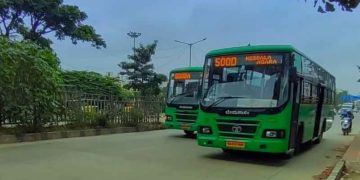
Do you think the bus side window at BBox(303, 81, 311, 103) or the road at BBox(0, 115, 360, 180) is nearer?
the road at BBox(0, 115, 360, 180)

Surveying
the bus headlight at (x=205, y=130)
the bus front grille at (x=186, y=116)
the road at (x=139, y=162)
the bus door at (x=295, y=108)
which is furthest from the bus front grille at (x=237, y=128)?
the bus front grille at (x=186, y=116)

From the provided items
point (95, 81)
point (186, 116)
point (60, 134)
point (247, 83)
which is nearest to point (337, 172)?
point (247, 83)

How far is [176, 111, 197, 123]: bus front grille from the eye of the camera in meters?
18.5

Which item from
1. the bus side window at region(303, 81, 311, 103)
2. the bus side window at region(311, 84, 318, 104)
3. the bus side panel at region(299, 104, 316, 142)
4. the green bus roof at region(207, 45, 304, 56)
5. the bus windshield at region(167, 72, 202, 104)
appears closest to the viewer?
the green bus roof at region(207, 45, 304, 56)

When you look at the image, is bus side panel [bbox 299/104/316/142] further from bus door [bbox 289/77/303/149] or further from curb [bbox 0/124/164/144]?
curb [bbox 0/124/164/144]

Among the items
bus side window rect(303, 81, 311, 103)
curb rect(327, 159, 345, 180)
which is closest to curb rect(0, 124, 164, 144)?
bus side window rect(303, 81, 311, 103)

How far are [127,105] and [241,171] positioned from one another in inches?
490

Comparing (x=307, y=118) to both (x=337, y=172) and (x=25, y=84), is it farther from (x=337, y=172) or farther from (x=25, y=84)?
(x=25, y=84)

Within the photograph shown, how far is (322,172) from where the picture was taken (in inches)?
436

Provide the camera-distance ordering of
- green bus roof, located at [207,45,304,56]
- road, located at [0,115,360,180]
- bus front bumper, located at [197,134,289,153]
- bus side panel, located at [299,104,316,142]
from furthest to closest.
Result: bus side panel, located at [299,104,316,142] → green bus roof, located at [207,45,304,56] → bus front bumper, located at [197,134,289,153] → road, located at [0,115,360,180]

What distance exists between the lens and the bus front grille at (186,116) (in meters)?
18.5

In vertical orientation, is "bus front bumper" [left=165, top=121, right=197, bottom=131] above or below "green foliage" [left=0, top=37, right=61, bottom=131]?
below

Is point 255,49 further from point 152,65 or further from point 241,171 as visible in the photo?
point 152,65

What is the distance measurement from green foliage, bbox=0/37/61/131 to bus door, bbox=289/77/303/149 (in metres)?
8.48
